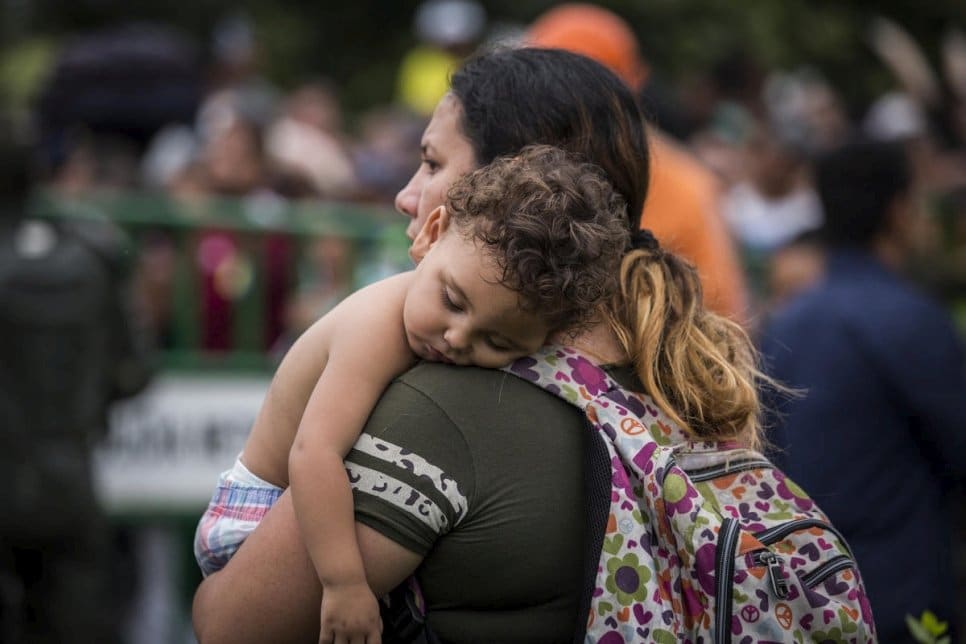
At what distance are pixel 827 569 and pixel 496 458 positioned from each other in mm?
543

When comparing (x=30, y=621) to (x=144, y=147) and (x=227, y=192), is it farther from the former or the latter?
(x=144, y=147)

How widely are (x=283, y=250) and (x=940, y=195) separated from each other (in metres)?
3.73

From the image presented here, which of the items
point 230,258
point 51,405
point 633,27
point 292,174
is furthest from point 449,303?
point 633,27

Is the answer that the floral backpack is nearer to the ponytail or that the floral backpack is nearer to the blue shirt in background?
the ponytail

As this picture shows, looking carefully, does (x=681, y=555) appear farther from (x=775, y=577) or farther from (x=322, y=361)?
(x=322, y=361)

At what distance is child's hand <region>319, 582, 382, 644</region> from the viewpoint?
2254 millimetres

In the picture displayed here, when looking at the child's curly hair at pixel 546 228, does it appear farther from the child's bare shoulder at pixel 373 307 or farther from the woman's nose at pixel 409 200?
the woman's nose at pixel 409 200

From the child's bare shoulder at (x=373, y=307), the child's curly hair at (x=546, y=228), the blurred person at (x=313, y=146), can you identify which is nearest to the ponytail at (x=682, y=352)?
the child's curly hair at (x=546, y=228)

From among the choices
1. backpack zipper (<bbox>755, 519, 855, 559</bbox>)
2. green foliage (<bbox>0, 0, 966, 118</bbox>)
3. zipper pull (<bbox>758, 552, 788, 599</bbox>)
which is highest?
backpack zipper (<bbox>755, 519, 855, 559</bbox>)

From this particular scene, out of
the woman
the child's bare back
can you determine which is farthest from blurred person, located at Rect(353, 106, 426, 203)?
the child's bare back

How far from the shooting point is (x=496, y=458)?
230cm

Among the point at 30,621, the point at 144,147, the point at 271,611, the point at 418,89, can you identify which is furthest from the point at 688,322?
the point at 418,89

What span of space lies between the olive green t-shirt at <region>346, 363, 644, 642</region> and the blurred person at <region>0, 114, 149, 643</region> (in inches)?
150

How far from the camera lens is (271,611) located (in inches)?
Result: 92.9
